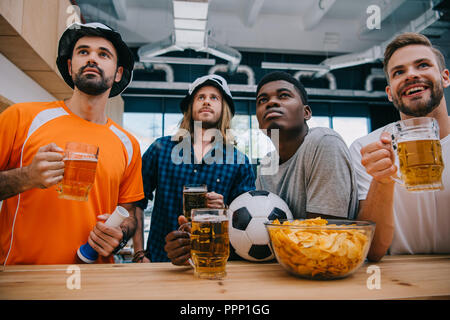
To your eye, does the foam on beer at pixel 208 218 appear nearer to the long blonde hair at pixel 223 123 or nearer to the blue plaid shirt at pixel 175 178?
the blue plaid shirt at pixel 175 178

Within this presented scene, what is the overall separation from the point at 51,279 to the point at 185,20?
473 centimetres

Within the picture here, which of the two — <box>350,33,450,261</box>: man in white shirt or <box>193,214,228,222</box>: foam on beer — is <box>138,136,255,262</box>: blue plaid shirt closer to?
<box>350,33,450,261</box>: man in white shirt

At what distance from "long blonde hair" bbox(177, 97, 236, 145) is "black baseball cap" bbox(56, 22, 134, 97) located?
1.62ft

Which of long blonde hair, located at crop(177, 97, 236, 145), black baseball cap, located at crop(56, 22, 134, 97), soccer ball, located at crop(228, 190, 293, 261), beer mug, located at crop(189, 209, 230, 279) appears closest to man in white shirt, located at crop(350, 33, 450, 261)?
soccer ball, located at crop(228, 190, 293, 261)

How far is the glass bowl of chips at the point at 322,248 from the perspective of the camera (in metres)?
0.81

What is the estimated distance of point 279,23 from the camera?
6844 millimetres

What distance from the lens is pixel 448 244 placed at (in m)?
1.28

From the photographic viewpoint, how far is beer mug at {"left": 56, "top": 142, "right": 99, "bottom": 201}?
1027 millimetres

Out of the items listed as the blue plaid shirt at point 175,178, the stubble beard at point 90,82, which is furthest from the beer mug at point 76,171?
the blue plaid shirt at point 175,178

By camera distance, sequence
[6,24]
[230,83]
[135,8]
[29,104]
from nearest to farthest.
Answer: [29,104]
[6,24]
[135,8]
[230,83]

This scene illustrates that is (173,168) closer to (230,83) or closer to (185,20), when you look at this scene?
(185,20)
